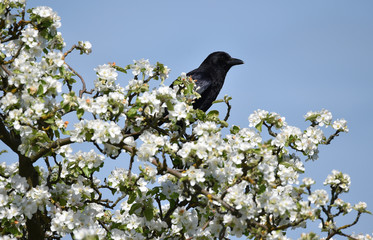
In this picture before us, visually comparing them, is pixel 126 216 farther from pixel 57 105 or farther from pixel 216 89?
pixel 216 89

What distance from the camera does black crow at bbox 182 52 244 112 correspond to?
10.7 m

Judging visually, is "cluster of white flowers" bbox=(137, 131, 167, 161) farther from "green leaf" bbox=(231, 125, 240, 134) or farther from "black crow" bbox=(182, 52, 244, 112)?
"black crow" bbox=(182, 52, 244, 112)

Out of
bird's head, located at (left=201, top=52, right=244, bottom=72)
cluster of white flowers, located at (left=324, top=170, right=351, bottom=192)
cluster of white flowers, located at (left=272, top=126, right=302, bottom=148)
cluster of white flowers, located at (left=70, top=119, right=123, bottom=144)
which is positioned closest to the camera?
cluster of white flowers, located at (left=70, top=119, right=123, bottom=144)

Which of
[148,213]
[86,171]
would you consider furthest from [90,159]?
[148,213]

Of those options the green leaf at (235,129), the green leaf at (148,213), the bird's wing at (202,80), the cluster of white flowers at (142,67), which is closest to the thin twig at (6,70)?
the cluster of white flowers at (142,67)

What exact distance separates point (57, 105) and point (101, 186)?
1597mm

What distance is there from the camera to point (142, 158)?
5199 mm

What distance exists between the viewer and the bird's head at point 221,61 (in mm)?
11664

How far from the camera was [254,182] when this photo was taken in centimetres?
512

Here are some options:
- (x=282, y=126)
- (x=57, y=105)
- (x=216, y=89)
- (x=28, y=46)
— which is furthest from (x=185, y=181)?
(x=216, y=89)

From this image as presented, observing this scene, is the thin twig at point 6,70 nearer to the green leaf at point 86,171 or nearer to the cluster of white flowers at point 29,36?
the cluster of white flowers at point 29,36

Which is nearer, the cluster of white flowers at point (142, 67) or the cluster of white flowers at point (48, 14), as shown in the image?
the cluster of white flowers at point (48, 14)

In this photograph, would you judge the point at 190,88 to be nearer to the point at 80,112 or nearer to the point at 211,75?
the point at 80,112

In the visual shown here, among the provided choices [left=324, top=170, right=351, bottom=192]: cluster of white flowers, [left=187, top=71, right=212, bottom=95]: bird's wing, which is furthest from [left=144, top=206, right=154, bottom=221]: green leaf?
[left=187, top=71, right=212, bottom=95]: bird's wing
